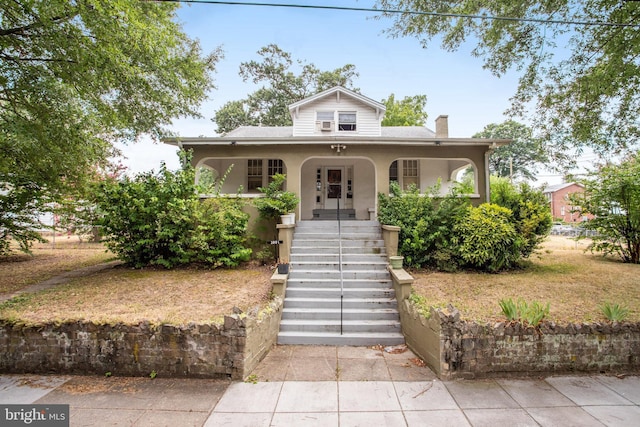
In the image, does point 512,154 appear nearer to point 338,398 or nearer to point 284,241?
point 284,241

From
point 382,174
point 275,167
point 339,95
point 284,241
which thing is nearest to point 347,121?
point 339,95

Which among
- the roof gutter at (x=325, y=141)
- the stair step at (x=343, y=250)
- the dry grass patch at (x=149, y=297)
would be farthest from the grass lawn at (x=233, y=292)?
the roof gutter at (x=325, y=141)

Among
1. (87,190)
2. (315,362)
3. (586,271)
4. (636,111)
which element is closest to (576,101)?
(636,111)

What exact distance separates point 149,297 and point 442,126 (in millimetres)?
12249

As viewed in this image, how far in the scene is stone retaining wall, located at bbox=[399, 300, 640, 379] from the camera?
4.20 metres

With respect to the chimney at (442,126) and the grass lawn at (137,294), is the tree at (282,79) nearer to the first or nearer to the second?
the chimney at (442,126)

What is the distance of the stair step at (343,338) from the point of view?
17.7 ft

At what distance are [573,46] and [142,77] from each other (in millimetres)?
8963

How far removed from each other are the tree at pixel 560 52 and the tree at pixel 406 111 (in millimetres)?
17981

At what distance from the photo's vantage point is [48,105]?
21.7 ft

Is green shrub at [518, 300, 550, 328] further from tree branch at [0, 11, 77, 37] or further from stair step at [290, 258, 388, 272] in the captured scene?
tree branch at [0, 11, 77, 37]

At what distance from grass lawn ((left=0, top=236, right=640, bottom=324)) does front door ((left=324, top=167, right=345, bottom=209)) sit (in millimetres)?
5045

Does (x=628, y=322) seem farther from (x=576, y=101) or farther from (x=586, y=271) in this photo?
(x=576, y=101)

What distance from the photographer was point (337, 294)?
644 centimetres
